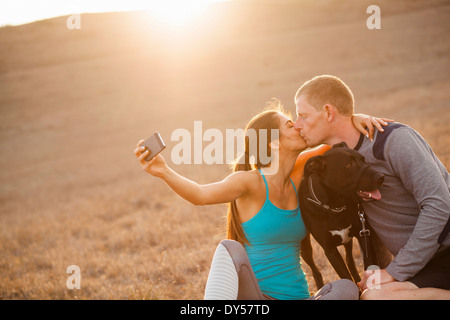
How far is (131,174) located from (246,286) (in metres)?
10.4

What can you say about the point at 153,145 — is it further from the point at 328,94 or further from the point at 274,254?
the point at 328,94

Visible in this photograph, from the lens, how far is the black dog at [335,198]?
11.1ft

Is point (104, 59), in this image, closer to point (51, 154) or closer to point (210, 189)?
point (51, 154)

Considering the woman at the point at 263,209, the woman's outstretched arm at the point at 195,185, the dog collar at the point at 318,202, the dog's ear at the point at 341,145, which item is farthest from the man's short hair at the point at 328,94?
the woman's outstretched arm at the point at 195,185

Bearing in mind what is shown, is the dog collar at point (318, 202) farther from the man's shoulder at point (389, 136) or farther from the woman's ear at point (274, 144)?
the man's shoulder at point (389, 136)

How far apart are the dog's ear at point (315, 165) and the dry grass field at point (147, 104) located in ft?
5.15

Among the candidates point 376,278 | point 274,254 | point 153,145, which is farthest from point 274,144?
point 376,278

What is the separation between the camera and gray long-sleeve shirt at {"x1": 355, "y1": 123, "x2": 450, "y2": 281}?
2.77 metres

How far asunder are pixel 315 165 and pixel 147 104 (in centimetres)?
2358

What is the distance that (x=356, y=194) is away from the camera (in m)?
3.45

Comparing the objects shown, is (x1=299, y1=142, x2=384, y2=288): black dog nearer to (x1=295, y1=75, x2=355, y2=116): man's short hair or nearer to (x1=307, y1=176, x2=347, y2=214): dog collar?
(x1=307, y1=176, x2=347, y2=214): dog collar

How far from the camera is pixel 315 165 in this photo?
142 inches

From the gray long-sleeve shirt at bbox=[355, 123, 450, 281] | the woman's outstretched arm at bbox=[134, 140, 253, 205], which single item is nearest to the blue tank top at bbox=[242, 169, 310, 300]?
the woman's outstretched arm at bbox=[134, 140, 253, 205]

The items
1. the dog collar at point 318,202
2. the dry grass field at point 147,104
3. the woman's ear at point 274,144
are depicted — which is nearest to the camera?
the woman's ear at point 274,144
